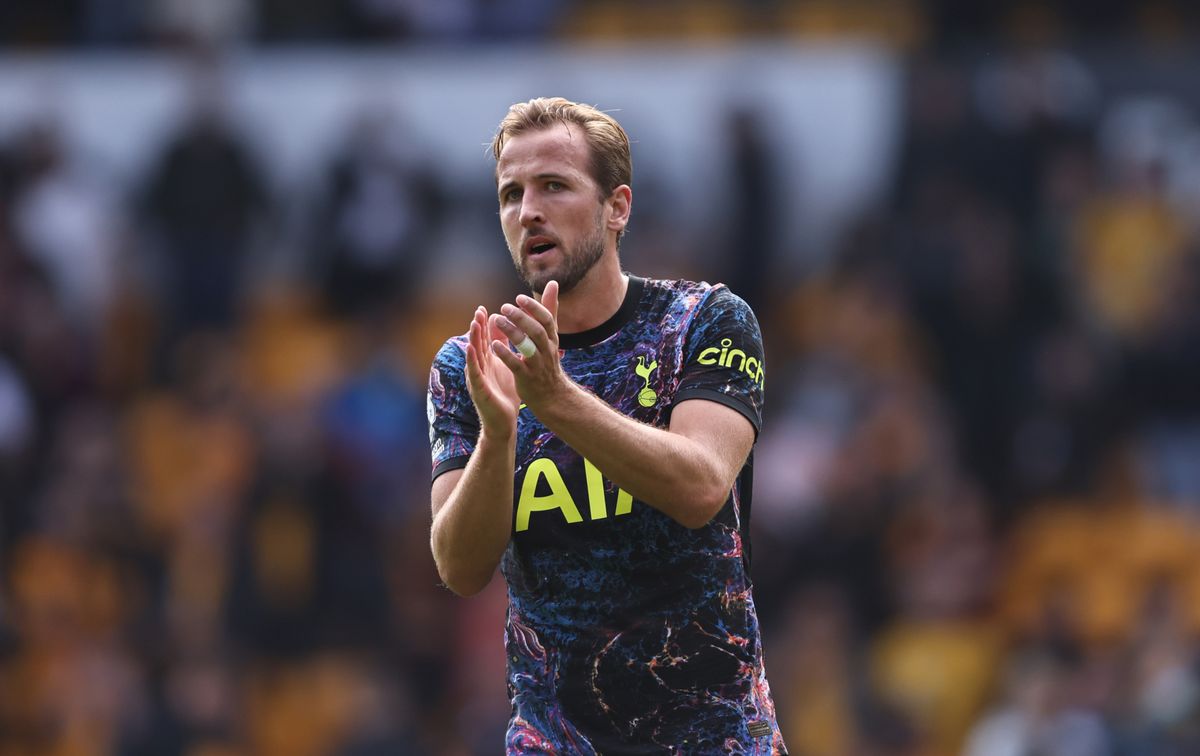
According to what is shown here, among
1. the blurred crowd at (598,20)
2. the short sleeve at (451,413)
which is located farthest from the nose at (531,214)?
the blurred crowd at (598,20)

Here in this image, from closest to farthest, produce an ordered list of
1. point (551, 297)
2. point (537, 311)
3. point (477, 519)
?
point (537, 311) < point (551, 297) < point (477, 519)

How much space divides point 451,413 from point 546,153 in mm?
720

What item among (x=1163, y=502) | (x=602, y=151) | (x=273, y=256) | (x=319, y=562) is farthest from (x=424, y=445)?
(x=602, y=151)

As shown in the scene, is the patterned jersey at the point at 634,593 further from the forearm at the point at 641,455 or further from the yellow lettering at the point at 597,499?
the forearm at the point at 641,455

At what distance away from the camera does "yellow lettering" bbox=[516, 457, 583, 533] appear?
16.1 feet

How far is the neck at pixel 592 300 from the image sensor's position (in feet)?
16.6

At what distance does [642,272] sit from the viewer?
1285cm

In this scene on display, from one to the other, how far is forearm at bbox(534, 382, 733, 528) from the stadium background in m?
5.88

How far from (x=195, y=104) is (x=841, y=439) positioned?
522 cm

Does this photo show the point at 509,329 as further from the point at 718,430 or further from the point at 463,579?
the point at 463,579

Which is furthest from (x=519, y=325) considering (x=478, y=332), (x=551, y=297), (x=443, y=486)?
(x=443, y=486)

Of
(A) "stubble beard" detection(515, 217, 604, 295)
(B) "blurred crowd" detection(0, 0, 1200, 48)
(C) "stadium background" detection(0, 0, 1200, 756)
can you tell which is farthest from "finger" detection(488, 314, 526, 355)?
(B) "blurred crowd" detection(0, 0, 1200, 48)

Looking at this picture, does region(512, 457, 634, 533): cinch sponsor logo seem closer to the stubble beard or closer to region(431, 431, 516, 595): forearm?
region(431, 431, 516, 595): forearm

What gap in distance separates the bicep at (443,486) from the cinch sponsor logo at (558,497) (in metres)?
0.18
